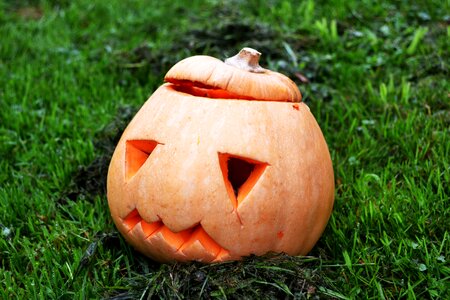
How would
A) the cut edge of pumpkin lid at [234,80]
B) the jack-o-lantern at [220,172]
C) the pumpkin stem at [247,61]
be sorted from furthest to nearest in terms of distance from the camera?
the pumpkin stem at [247,61], the cut edge of pumpkin lid at [234,80], the jack-o-lantern at [220,172]

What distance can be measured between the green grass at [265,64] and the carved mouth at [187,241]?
0.17ft

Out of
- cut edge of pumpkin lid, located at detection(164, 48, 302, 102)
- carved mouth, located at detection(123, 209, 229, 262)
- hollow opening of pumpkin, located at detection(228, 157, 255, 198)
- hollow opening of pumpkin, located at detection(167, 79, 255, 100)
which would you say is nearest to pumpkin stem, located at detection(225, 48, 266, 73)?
cut edge of pumpkin lid, located at detection(164, 48, 302, 102)

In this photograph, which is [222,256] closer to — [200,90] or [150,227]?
[150,227]

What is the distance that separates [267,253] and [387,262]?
522mm

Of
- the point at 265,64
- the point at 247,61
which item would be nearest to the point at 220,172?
the point at 247,61

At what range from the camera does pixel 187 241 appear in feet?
7.73

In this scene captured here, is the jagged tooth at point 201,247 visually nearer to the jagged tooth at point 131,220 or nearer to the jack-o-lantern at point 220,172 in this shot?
the jack-o-lantern at point 220,172

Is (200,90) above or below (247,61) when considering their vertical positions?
below

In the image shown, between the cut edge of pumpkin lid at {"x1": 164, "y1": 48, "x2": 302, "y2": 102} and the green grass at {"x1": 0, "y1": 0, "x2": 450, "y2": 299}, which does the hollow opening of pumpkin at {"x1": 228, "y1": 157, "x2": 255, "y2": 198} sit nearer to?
the cut edge of pumpkin lid at {"x1": 164, "y1": 48, "x2": 302, "y2": 102}

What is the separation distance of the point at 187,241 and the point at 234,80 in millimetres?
694

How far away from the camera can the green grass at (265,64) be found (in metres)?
2.32

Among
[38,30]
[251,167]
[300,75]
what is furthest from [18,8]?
[251,167]

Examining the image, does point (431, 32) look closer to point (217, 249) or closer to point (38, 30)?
point (217, 249)

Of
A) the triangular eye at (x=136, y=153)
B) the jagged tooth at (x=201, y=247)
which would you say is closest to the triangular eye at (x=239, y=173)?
the jagged tooth at (x=201, y=247)
